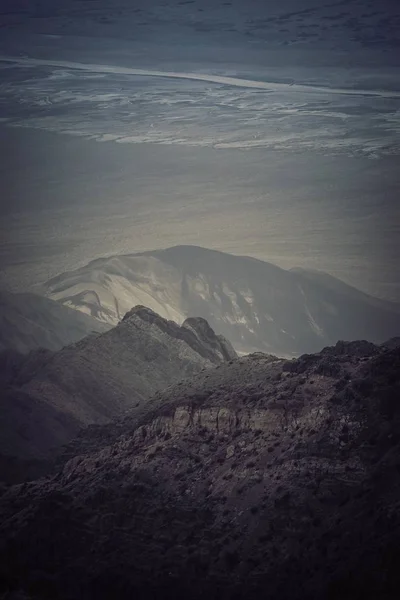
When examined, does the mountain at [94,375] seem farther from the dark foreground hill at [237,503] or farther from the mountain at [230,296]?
the mountain at [230,296]

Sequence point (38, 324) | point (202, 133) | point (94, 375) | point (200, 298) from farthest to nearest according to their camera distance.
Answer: point (200, 298), point (38, 324), point (202, 133), point (94, 375)

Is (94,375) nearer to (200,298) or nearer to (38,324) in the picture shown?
(38,324)

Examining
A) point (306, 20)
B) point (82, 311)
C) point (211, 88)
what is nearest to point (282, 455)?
point (306, 20)

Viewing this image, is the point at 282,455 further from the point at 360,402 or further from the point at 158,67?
the point at 158,67

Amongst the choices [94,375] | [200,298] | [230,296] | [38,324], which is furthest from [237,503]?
[230,296]

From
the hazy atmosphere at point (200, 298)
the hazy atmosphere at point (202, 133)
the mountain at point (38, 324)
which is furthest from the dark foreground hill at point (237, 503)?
the mountain at point (38, 324)

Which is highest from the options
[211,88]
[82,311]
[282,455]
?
A: [211,88]
